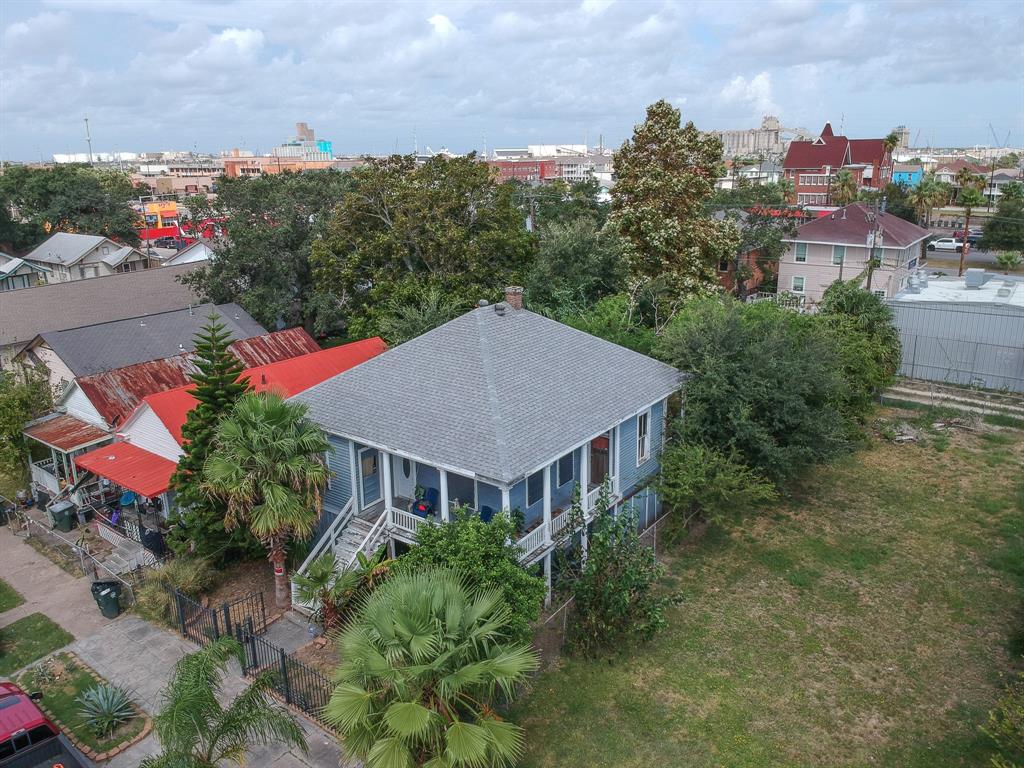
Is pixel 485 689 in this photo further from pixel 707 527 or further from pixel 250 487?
pixel 707 527

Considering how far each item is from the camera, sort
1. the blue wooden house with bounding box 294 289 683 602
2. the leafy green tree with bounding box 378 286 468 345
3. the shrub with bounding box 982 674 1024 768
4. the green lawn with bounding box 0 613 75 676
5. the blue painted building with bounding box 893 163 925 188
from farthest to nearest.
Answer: the blue painted building with bounding box 893 163 925 188 → the leafy green tree with bounding box 378 286 468 345 → the blue wooden house with bounding box 294 289 683 602 → the green lawn with bounding box 0 613 75 676 → the shrub with bounding box 982 674 1024 768

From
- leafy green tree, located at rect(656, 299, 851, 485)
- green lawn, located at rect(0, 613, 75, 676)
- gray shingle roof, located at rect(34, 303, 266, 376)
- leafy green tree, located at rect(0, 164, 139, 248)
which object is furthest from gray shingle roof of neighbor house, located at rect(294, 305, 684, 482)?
leafy green tree, located at rect(0, 164, 139, 248)

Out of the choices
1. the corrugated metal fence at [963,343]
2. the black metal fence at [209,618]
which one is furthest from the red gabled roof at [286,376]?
the corrugated metal fence at [963,343]

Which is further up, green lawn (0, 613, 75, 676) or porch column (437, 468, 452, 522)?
porch column (437, 468, 452, 522)

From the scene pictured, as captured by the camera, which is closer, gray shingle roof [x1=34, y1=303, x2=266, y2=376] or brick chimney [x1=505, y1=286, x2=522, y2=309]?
brick chimney [x1=505, y1=286, x2=522, y2=309]

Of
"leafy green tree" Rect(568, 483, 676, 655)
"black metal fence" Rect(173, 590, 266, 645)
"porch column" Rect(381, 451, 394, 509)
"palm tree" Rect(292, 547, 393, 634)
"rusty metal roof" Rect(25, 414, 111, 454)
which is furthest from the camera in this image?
"rusty metal roof" Rect(25, 414, 111, 454)

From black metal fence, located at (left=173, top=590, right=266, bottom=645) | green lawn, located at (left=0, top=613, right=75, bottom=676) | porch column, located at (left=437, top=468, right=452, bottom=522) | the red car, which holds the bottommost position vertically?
green lawn, located at (left=0, top=613, right=75, bottom=676)

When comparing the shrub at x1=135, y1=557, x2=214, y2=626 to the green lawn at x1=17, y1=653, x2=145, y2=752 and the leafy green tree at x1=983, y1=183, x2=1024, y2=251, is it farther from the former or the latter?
the leafy green tree at x1=983, y1=183, x2=1024, y2=251

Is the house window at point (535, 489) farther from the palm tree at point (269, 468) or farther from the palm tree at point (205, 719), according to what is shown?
the palm tree at point (205, 719)
